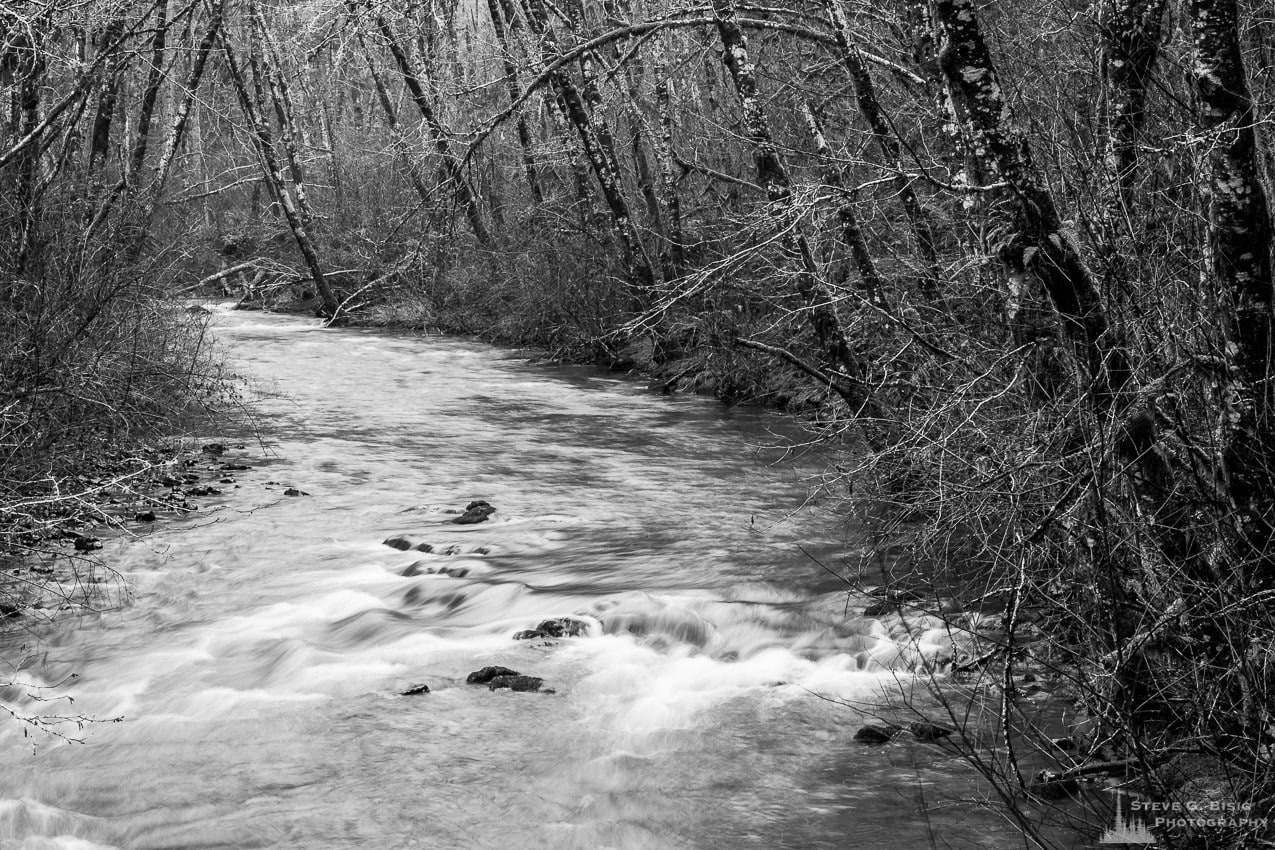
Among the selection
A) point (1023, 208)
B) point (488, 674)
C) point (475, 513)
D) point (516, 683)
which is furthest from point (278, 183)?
point (1023, 208)

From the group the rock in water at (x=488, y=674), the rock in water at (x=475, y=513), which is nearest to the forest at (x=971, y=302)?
the rock in water at (x=488, y=674)

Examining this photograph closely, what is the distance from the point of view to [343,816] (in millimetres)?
5379

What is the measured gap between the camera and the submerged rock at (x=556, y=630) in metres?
7.73

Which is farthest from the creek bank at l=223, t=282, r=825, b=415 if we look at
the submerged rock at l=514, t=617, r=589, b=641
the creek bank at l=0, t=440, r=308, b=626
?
the creek bank at l=0, t=440, r=308, b=626

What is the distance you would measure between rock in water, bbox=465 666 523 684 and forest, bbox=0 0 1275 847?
234 cm

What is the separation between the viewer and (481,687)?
687 centimetres

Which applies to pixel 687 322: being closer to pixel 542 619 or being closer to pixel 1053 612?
pixel 542 619

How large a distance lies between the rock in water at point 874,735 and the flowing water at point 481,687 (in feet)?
0.20

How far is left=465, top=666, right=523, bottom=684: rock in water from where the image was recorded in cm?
693

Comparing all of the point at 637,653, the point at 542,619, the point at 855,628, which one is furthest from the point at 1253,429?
the point at 542,619

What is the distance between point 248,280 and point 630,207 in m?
15.7

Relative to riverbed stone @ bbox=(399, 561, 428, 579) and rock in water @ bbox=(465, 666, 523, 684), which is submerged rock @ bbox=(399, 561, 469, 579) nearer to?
riverbed stone @ bbox=(399, 561, 428, 579)

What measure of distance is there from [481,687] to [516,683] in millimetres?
208

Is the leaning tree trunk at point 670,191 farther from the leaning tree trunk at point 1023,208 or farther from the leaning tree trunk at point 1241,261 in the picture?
the leaning tree trunk at point 1241,261
